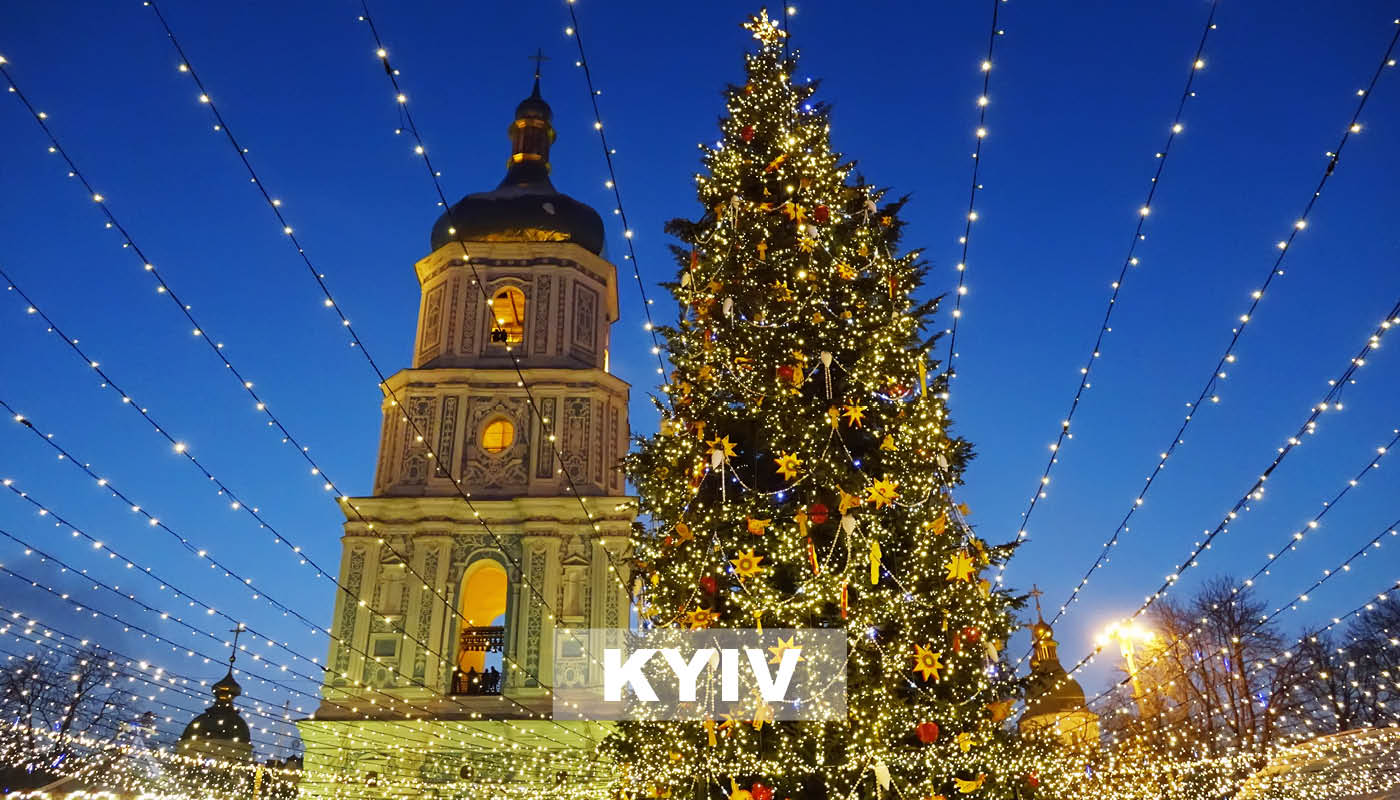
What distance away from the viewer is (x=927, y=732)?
688cm

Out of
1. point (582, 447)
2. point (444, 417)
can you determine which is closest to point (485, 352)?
point (444, 417)

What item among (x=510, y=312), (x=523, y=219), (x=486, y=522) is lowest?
(x=486, y=522)

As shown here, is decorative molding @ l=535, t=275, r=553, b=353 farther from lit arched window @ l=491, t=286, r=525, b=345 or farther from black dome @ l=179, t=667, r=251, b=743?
black dome @ l=179, t=667, r=251, b=743

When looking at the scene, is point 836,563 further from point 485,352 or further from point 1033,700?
point 485,352

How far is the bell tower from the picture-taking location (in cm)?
1616

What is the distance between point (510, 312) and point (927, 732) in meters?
16.0

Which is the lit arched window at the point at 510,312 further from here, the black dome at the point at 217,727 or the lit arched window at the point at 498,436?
the black dome at the point at 217,727

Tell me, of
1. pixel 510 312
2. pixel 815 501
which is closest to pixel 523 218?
pixel 510 312

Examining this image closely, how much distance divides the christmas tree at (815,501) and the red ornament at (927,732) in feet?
0.04

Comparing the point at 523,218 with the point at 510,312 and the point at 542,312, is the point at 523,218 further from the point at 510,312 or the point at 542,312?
the point at 542,312

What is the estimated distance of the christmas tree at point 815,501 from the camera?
23.3ft

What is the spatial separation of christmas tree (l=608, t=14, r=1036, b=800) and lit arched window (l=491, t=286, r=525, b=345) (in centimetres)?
1161

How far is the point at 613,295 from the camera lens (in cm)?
2288

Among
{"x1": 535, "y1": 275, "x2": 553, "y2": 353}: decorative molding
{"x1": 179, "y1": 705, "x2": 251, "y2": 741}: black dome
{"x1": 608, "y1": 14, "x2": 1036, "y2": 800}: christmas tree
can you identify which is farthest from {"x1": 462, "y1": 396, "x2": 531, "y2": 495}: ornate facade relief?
{"x1": 179, "y1": 705, "x2": 251, "y2": 741}: black dome
